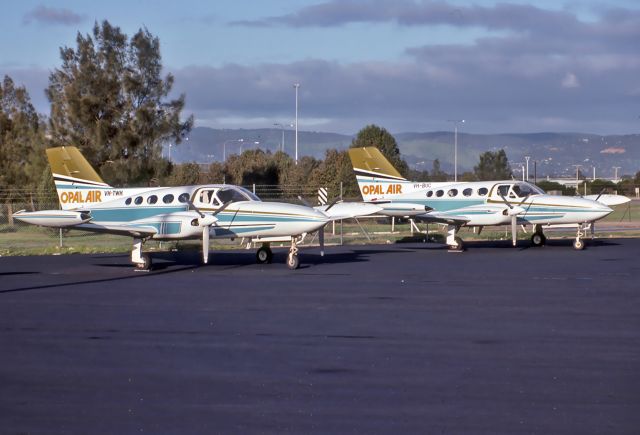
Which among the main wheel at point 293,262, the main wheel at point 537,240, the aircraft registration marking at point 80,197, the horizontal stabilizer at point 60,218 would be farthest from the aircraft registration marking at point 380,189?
the horizontal stabilizer at point 60,218

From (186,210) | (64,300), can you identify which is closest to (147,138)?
(186,210)

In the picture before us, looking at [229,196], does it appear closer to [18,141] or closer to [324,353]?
[324,353]

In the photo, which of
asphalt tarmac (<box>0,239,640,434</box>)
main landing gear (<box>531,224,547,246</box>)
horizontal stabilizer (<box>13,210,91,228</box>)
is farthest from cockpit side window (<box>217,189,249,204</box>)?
main landing gear (<box>531,224,547,246</box>)

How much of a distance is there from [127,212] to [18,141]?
129 feet

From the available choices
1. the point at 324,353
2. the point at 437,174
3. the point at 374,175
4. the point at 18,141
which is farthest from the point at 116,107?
the point at 437,174

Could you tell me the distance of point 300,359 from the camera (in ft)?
37.0

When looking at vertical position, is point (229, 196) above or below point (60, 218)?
above

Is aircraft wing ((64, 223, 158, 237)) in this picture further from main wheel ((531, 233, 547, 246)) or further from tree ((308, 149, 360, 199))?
tree ((308, 149, 360, 199))

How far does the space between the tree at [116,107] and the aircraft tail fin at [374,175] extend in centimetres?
2151

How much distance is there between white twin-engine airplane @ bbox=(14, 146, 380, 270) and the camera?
24.2 metres

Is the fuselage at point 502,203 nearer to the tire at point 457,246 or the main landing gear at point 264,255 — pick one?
the tire at point 457,246

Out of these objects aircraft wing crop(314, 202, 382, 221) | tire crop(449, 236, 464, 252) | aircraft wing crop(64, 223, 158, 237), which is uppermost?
aircraft wing crop(314, 202, 382, 221)

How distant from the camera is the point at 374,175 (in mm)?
34000

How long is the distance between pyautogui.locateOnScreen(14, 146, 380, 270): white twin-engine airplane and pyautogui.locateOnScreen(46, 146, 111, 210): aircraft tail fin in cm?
80
